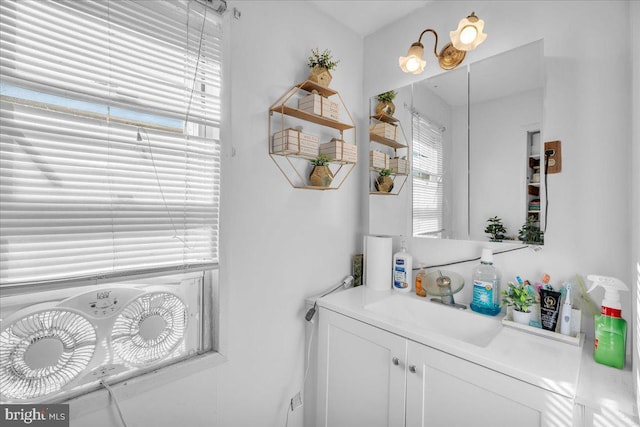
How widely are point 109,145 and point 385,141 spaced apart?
1.29 meters

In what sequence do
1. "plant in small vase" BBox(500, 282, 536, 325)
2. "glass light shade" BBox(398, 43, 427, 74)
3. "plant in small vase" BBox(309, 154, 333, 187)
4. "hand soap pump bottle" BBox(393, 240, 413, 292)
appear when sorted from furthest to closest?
1. "hand soap pump bottle" BBox(393, 240, 413, 292)
2. "plant in small vase" BBox(309, 154, 333, 187)
3. "glass light shade" BBox(398, 43, 427, 74)
4. "plant in small vase" BBox(500, 282, 536, 325)

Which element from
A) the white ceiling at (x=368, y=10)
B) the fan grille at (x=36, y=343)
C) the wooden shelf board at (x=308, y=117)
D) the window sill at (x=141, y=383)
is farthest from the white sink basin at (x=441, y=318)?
the white ceiling at (x=368, y=10)

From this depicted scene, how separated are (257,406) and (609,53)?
78.4 inches

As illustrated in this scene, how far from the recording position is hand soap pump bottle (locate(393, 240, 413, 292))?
1571 millimetres

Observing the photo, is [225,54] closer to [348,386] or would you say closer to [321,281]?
[321,281]

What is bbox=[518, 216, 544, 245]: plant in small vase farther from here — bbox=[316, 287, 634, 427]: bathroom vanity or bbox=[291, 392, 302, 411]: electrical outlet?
bbox=[291, 392, 302, 411]: electrical outlet

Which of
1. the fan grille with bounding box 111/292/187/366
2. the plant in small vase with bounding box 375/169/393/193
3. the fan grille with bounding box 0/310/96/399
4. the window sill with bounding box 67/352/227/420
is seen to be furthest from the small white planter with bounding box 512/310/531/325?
the fan grille with bounding box 0/310/96/399

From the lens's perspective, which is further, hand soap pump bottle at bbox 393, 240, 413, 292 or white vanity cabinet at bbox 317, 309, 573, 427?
hand soap pump bottle at bbox 393, 240, 413, 292

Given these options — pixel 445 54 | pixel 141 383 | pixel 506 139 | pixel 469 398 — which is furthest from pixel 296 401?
pixel 445 54

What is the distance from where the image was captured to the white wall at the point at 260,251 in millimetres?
1177

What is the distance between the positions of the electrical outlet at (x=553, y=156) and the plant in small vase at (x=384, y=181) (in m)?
0.70

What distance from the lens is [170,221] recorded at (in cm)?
107

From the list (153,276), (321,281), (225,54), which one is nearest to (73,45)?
(225,54)

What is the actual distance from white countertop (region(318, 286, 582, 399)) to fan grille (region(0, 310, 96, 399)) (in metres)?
0.98
